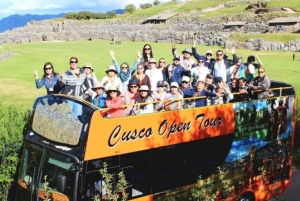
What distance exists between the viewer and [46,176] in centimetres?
825

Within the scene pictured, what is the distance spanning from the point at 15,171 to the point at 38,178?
3.18 m

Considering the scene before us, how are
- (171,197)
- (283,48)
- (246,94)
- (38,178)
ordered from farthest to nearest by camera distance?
(283,48) < (246,94) < (171,197) < (38,178)

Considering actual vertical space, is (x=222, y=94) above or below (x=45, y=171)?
above

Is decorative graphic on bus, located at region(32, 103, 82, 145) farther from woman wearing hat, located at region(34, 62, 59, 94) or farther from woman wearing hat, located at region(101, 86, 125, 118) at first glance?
woman wearing hat, located at region(34, 62, 59, 94)

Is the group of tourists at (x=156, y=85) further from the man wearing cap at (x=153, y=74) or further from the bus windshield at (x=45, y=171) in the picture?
the bus windshield at (x=45, y=171)

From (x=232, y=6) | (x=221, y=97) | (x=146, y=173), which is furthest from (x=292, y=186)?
(x=232, y=6)

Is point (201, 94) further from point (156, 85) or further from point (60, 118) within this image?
point (60, 118)

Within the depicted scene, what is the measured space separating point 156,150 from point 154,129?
50 cm

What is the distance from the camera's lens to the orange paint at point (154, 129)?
841cm

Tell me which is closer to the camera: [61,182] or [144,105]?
[61,182]

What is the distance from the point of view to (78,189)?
8.16 metres

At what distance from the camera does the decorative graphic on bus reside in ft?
27.9

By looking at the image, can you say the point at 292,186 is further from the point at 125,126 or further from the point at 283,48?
the point at 283,48

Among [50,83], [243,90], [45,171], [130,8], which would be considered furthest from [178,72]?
[130,8]
